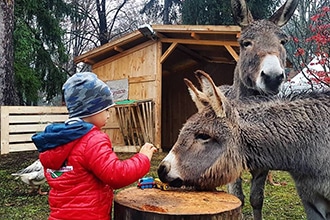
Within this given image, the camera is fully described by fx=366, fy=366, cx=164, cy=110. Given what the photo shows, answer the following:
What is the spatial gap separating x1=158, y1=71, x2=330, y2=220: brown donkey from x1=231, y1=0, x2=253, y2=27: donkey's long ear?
1515mm

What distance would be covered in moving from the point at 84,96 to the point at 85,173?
1.43ft

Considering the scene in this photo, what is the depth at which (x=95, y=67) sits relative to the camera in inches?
465

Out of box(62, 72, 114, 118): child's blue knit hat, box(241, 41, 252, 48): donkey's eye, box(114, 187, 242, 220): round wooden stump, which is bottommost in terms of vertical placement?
box(114, 187, 242, 220): round wooden stump

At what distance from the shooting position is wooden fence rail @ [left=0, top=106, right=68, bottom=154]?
29.0ft

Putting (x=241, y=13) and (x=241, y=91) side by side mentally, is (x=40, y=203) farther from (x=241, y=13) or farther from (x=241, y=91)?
(x=241, y=13)

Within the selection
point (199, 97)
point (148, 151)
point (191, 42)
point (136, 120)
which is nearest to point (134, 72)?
point (136, 120)

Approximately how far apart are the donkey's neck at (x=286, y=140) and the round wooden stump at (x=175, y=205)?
0.39 meters

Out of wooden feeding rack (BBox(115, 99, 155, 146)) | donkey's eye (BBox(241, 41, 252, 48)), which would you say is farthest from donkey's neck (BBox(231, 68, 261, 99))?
wooden feeding rack (BBox(115, 99, 155, 146))

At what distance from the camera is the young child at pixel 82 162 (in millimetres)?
2000

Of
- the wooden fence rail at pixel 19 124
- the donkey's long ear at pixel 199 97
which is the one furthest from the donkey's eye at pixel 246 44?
the wooden fence rail at pixel 19 124

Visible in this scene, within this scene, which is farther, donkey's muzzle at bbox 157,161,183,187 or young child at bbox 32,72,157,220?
donkey's muzzle at bbox 157,161,183,187

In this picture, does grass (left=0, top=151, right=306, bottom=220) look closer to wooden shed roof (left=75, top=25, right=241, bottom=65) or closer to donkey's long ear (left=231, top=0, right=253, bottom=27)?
donkey's long ear (left=231, top=0, right=253, bottom=27)

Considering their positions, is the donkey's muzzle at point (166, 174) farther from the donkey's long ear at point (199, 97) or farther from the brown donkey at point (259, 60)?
the brown donkey at point (259, 60)

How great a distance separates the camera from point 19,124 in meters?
9.19
